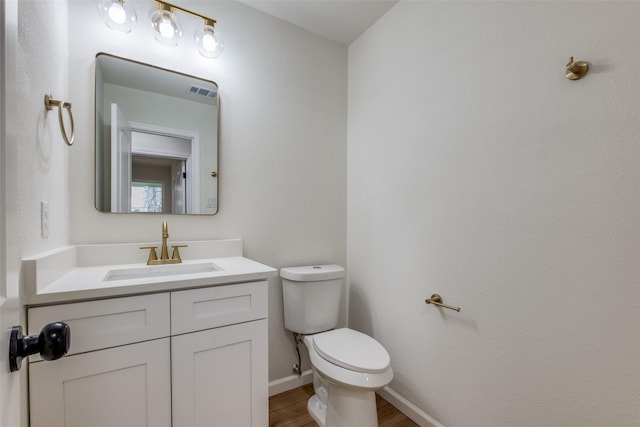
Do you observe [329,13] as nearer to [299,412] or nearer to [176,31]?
[176,31]

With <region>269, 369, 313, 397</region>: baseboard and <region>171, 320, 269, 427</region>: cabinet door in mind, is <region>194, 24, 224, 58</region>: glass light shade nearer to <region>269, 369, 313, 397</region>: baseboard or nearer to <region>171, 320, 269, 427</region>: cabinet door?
<region>171, 320, 269, 427</region>: cabinet door

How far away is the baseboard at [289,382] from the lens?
1763 millimetres

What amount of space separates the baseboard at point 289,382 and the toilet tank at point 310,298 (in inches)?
13.8

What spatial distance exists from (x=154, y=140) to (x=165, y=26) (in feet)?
1.81

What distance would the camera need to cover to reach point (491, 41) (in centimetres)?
123

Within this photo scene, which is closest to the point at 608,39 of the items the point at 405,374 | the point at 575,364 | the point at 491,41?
the point at 491,41

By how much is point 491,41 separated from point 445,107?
12.0 inches

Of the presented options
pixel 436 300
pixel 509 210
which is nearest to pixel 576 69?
pixel 509 210

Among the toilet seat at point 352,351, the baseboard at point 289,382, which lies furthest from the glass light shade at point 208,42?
Result: the baseboard at point 289,382

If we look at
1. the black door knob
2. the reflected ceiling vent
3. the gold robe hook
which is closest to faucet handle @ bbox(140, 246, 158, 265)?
the reflected ceiling vent

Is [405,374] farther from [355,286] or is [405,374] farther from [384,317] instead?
[355,286]

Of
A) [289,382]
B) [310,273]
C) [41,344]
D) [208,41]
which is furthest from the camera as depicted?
[289,382]

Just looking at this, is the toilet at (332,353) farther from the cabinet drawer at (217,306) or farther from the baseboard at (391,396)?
the cabinet drawer at (217,306)

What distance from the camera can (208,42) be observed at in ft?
4.99
